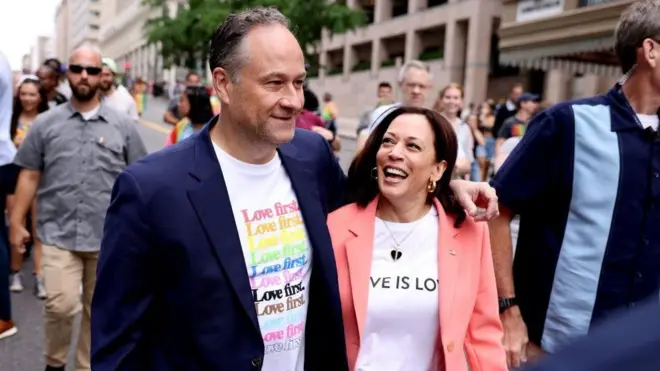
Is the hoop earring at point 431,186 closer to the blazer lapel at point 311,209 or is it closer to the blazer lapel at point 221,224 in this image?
the blazer lapel at point 311,209

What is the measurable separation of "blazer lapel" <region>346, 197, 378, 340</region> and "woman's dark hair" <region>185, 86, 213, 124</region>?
2.89 meters

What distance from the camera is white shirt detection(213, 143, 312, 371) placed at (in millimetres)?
2039

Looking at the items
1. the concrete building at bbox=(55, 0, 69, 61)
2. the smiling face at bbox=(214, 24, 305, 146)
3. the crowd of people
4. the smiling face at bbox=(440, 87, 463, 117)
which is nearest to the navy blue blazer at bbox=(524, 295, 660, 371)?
the crowd of people

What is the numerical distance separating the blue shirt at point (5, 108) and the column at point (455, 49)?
26849mm

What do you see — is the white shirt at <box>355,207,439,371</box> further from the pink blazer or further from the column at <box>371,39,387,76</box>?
the column at <box>371,39,387,76</box>

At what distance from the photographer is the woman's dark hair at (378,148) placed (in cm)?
268

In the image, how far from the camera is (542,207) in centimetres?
258

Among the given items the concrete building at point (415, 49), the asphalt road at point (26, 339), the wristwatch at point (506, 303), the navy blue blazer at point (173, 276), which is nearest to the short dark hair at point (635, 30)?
the wristwatch at point (506, 303)

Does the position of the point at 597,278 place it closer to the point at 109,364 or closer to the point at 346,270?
the point at 346,270

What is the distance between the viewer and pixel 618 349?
71cm

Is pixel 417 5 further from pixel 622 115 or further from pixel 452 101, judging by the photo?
pixel 622 115

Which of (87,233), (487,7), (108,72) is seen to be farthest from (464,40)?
(87,233)

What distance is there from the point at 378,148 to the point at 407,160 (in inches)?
7.0

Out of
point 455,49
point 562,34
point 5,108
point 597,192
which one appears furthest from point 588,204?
point 455,49
